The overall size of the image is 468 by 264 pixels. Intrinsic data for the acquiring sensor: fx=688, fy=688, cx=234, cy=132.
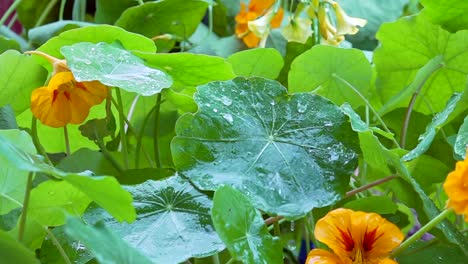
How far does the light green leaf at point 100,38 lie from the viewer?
578mm

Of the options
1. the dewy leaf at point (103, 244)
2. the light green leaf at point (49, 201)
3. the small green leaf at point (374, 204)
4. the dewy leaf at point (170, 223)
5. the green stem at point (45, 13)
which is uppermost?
the dewy leaf at point (103, 244)

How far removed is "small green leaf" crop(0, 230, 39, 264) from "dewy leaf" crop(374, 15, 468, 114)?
1.36ft

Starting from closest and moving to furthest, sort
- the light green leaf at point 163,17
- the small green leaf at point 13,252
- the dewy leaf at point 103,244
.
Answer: the dewy leaf at point 103,244
the small green leaf at point 13,252
the light green leaf at point 163,17

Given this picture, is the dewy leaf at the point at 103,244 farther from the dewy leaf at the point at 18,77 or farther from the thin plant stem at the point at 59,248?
the dewy leaf at the point at 18,77

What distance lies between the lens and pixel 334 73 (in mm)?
666

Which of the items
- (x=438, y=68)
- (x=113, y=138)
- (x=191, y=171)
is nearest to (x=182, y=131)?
(x=191, y=171)

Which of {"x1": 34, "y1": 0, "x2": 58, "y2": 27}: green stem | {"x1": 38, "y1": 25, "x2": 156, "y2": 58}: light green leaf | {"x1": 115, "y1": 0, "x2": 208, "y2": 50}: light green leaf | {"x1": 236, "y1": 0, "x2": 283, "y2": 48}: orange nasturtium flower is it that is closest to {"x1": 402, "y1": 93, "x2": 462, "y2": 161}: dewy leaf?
{"x1": 38, "y1": 25, "x2": 156, "y2": 58}: light green leaf

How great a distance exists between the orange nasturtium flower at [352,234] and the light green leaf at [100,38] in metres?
0.22

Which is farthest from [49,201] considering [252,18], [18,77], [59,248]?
[252,18]

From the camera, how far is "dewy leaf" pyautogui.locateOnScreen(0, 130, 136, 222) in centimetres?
35

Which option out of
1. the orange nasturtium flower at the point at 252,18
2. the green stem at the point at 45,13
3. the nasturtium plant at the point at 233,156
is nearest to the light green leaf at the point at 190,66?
the nasturtium plant at the point at 233,156

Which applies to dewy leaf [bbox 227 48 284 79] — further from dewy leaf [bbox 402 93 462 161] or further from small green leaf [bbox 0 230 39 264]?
small green leaf [bbox 0 230 39 264]

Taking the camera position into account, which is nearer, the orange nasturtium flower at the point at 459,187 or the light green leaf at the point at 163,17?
the orange nasturtium flower at the point at 459,187

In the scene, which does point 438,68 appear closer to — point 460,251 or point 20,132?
point 460,251
